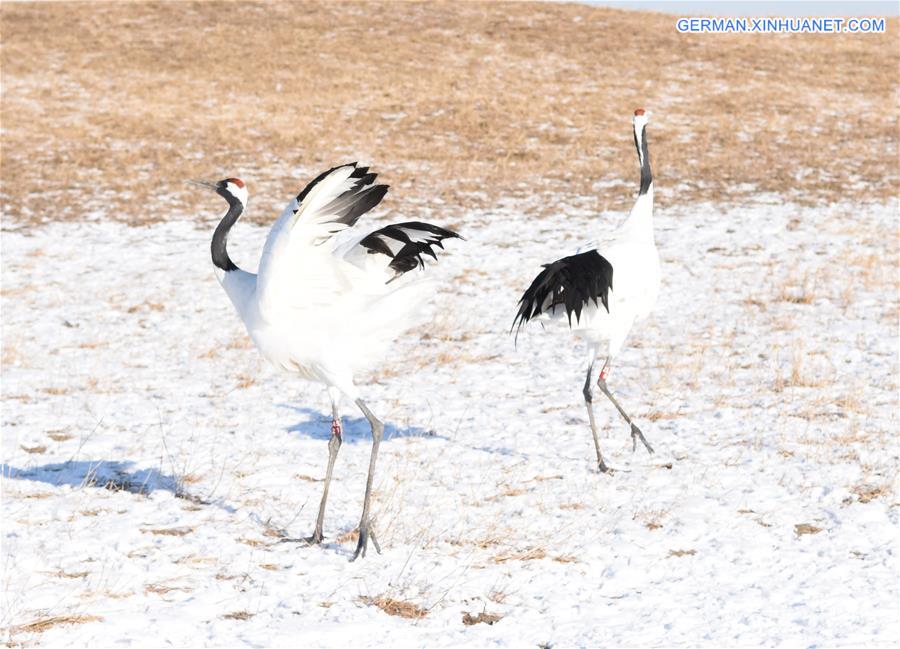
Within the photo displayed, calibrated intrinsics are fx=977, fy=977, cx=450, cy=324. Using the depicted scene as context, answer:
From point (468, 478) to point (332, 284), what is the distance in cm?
222

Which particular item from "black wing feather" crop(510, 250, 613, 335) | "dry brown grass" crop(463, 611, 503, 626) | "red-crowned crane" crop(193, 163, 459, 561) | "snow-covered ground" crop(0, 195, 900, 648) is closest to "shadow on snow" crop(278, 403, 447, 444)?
"snow-covered ground" crop(0, 195, 900, 648)

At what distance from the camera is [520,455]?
7.91 m

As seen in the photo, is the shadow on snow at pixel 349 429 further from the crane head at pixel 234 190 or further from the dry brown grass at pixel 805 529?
the dry brown grass at pixel 805 529

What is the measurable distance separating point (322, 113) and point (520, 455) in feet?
64.6

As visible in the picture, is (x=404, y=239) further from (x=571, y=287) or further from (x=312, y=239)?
(x=571, y=287)

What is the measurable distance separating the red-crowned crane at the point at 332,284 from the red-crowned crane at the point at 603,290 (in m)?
1.55

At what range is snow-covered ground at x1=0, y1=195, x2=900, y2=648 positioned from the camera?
16.9 feet

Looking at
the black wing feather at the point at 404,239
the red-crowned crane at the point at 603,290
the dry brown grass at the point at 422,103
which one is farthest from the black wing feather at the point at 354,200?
the dry brown grass at the point at 422,103

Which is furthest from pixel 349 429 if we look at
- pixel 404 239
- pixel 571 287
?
pixel 404 239

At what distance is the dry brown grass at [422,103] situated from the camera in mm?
20578

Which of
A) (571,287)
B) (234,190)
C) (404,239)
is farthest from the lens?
(571,287)

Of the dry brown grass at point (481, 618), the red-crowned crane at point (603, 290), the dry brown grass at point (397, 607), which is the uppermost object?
the red-crowned crane at point (603, 290)

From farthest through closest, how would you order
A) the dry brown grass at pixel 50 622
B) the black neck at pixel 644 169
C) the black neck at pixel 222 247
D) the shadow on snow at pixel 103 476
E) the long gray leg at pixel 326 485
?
the black neck at pixel 644 169 → the shadow on snow at pixel 103 476 → the black neck at pixel 222 247 → the long gray leg at pixel 326 485 → the dry brown grass at pixel 50 622

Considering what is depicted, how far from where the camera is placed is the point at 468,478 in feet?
24.3
